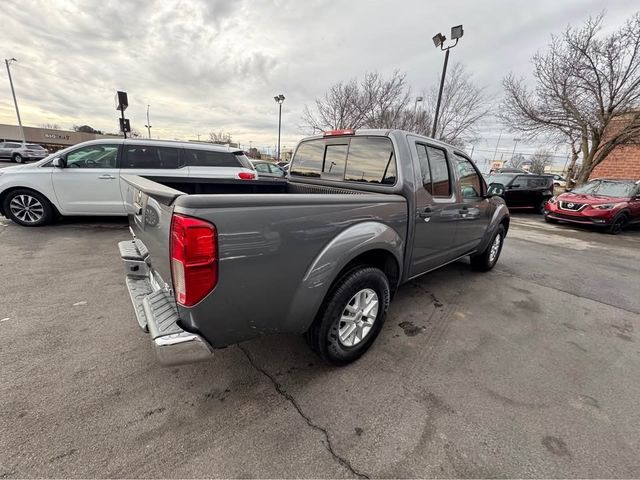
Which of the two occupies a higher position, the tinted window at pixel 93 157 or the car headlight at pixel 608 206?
the tinted window at pixel 93 157

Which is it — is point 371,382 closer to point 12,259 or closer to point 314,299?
point 314,299

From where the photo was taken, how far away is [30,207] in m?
5.77

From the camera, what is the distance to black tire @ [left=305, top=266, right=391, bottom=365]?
2180 millimetres

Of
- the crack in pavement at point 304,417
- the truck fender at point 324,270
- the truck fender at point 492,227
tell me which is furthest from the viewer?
the truck fender at point 492,227

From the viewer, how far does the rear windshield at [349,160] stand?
286cm

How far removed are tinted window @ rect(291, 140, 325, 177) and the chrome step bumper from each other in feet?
7.19

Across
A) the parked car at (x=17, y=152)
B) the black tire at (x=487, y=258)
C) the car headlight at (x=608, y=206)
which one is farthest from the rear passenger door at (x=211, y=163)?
the parked car at (x=17, y=152)

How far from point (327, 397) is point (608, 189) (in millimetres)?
12491

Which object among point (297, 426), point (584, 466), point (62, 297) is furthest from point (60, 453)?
point (584, 466)

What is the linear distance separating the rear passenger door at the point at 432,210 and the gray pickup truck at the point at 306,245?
0.05 ft

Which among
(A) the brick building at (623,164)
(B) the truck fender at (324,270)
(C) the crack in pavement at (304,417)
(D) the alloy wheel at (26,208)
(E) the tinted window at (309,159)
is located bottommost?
(C) the crack in pavement at (304,417)

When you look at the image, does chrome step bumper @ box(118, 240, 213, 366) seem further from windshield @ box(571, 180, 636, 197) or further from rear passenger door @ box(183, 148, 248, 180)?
windshield @ box(571, 180, 636, 197)

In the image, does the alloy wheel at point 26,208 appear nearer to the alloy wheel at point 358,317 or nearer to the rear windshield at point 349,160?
the rear windshield at point 349,160

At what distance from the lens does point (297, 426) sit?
1.88 meters
